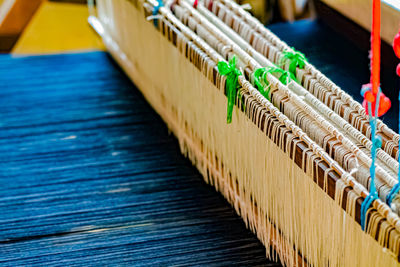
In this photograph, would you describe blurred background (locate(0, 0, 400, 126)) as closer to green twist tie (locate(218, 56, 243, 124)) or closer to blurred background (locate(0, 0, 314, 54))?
blurred background (locate(0, 0, 314, 54))

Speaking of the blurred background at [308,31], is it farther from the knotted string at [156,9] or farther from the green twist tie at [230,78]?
the green twist tie at [230,78]

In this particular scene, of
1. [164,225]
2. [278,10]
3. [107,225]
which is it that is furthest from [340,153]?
[278,10]

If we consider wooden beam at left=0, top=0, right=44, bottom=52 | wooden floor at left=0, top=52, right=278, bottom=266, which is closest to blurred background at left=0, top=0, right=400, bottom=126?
wooden beam at left=0, top=0, right=44, bottom=52

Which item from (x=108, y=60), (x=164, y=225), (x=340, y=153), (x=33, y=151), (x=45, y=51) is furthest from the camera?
(x=45, y=51)

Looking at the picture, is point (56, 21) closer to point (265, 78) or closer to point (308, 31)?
point (308, 31)

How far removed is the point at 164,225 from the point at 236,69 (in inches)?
22.7

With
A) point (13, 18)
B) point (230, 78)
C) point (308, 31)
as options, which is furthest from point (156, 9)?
point (13, 18)

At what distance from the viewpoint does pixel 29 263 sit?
1843 mm

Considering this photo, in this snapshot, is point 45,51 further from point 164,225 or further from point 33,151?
point 164,225

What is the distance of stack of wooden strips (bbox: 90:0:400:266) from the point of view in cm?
137

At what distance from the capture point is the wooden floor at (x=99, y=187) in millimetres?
1879

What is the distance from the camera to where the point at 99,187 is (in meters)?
2.18

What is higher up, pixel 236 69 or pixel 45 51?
pixel 236 69

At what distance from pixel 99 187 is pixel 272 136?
84 centimetres
